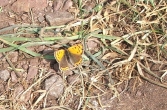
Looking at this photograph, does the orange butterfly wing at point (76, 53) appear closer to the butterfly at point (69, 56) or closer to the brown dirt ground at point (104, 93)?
the butterfly at point (69, 56)

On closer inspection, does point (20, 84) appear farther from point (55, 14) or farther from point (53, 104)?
point (55, 14)

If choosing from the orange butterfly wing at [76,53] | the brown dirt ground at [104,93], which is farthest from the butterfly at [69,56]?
the brown dirt ground at [104,93]

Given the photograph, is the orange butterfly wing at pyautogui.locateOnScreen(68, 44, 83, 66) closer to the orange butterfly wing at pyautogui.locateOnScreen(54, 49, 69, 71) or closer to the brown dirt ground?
the orange butterfly wing at pyautogui.locateOnScreen(54, 49, 69, 71)

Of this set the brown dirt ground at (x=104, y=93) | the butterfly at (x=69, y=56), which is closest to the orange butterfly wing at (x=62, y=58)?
the butterfly at (x=69, y=56)

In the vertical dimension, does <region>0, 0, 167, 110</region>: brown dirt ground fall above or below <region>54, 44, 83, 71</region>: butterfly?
below

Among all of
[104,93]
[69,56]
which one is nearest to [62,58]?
[69,56]

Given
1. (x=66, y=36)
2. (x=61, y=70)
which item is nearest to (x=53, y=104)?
(x=61, y=70)

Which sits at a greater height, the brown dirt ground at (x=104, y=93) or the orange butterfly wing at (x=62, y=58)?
the orange butterfly wing at (x=62, y=58)

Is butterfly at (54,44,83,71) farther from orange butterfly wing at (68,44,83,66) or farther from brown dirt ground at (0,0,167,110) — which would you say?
brown dirt ground at (0,0,167,110)

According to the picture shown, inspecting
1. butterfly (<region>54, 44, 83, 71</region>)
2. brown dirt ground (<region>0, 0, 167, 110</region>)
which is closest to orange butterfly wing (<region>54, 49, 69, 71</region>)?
butterfly (<region>54, 44, 83, 71</region>)
